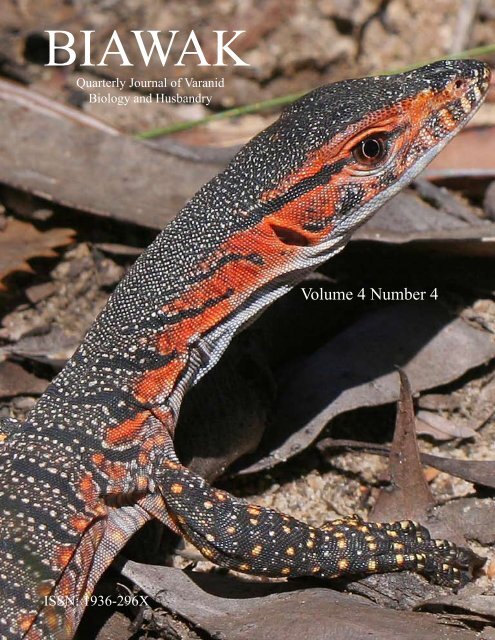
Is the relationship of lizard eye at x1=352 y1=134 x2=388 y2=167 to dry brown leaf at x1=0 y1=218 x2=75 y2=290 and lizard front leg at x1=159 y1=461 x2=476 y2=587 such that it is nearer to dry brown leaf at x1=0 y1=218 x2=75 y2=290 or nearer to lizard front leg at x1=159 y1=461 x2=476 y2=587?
lizard front leg at x1=159 y1=461 x2=476 y2=587

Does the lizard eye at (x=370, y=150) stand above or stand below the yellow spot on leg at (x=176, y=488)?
above

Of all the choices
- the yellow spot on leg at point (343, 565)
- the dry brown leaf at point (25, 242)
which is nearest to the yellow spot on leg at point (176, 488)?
the yellow spot on leg at point (343, 565)

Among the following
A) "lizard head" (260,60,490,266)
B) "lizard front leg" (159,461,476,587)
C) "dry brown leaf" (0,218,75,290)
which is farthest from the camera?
"dry brown leaf" (0,218,75,290)

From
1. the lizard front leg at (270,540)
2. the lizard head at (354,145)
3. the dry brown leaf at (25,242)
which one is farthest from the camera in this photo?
the dry brown leaf at (25,242)

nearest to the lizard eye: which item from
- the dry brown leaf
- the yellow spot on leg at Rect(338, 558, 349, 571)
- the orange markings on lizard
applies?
the orange markings on lizard

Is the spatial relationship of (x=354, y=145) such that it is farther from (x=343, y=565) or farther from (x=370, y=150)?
(x=343, y=565)

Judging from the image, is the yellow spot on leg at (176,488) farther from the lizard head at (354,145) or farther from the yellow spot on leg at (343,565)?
the lizard head at (354,145)
